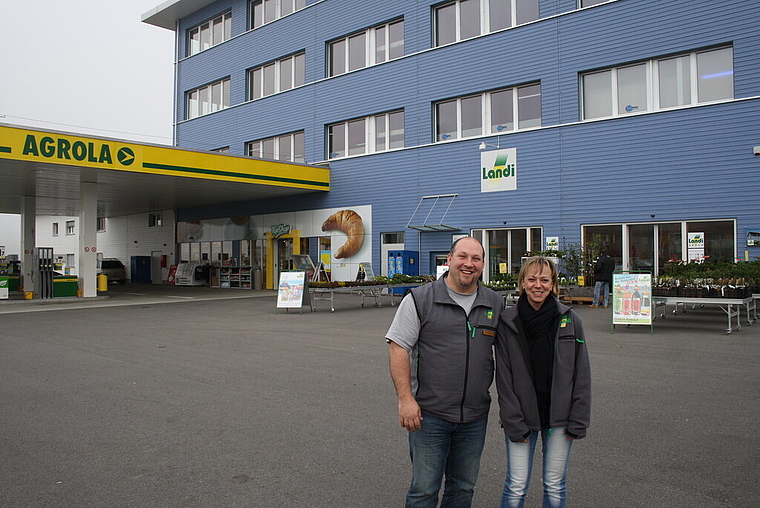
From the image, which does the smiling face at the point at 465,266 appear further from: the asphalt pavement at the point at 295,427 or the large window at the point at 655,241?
the large window at the point at 655,241

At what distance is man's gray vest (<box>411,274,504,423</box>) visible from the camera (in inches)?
119

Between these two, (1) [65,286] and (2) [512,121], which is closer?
(2) [512,121]

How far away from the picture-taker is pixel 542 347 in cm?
304

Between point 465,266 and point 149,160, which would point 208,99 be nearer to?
point 149,160

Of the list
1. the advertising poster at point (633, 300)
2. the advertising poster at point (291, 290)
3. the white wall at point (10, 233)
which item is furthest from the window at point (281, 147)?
the white wall at point (10, 233)

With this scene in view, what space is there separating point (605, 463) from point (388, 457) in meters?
1.60

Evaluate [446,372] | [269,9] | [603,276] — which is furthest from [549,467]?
[269,9]

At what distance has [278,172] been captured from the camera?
81.3 ft

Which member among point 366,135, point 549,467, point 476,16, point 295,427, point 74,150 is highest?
point 476,16

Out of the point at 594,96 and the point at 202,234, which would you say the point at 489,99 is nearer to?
the point at 594,96

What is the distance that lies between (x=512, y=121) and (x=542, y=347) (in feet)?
61.8

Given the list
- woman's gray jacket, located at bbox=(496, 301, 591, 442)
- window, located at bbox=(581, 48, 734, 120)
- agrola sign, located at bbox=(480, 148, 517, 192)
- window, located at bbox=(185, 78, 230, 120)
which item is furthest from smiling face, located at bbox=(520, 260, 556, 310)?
window, located at bbox=(185, 78, 230, 120)

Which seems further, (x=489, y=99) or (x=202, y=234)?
(x=202, y=234)

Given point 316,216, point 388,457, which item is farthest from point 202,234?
point 388,457
